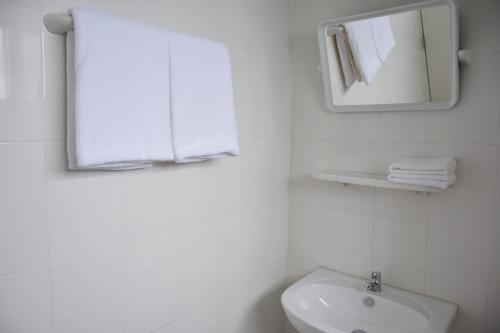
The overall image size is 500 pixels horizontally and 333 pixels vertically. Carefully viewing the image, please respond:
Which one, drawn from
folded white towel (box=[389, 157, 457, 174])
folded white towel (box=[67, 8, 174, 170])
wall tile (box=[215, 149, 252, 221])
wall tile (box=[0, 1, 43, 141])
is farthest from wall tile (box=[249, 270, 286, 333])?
wall tile (box=[0, 1, 43, 141])

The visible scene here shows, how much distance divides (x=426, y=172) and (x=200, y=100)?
2.75 ft

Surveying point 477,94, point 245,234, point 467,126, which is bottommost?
point 245,234

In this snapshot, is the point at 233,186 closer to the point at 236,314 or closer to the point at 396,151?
the point at 236,314

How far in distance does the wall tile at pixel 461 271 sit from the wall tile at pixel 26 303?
138 cm

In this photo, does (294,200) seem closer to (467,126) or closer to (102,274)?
(467,126)

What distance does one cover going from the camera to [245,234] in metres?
1.70

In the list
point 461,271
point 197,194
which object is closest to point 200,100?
point 197,194

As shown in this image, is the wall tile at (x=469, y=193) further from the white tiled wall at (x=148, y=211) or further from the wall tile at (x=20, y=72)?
the wall tile at (x=20, y=72)

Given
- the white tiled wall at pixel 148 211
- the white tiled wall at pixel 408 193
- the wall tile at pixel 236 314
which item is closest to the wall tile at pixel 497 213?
the white tiled wall at pixel 408 193

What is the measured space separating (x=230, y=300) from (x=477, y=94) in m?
1.27

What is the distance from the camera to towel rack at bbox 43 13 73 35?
941mm

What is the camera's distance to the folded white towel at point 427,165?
134 cm

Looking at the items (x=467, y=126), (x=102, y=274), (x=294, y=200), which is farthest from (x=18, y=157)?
(x=467, y=126)

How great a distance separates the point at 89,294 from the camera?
3.69ft
